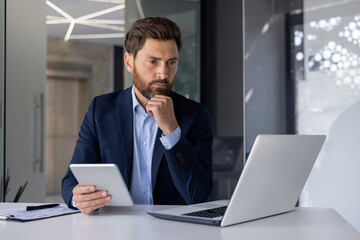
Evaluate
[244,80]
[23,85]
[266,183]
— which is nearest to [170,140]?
[266,183]

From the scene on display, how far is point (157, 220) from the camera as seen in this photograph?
152 cm

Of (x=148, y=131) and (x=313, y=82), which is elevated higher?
(x=313, y=82)

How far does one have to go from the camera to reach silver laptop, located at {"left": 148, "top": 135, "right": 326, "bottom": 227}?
135 cm

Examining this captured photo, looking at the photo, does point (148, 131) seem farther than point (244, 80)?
No

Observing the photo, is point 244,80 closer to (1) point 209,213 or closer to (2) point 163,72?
(2) point 163,72

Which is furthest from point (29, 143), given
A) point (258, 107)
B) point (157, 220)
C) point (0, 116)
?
point (157, 220)

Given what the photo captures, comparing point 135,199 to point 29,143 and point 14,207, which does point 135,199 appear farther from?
point 29,143

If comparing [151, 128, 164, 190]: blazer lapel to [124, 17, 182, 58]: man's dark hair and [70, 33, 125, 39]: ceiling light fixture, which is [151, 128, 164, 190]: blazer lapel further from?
[70, 33, 125, 39]: ceiling light fixture

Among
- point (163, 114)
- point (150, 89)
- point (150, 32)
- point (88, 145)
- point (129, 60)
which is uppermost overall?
point (150, 32)

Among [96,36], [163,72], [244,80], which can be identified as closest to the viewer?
→ [163,72]

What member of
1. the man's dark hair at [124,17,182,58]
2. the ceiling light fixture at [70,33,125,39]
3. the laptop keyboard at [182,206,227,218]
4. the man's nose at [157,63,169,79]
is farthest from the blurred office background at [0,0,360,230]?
the ceiling light fixture at [70,33,125,39]

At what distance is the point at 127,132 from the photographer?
7.04 feet

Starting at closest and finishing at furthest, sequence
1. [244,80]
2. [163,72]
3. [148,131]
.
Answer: [163,72]
[148,131]
[244,80]

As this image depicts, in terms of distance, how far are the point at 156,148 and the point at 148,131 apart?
0.39 feet
